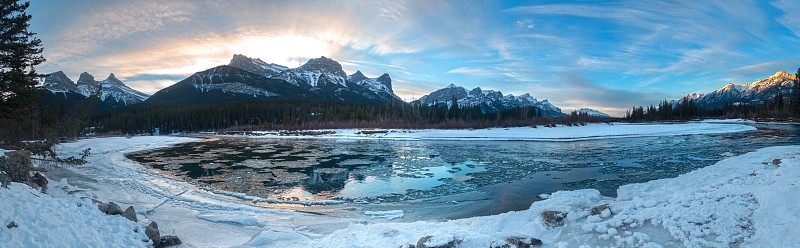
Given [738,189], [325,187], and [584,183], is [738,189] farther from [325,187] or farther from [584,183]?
[325,187]

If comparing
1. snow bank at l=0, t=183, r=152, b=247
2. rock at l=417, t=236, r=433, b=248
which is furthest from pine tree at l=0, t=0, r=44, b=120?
rock at l=417, t=236, r=433, b=248

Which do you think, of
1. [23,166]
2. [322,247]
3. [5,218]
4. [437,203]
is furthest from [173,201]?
[437,203]

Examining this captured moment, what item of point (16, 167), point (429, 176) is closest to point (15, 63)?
point (16, 167)

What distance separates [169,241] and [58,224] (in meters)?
1.85

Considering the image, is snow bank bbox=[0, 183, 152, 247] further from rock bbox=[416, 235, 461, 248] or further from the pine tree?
the pine tree

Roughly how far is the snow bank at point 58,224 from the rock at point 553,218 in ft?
26.3

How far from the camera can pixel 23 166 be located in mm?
10680

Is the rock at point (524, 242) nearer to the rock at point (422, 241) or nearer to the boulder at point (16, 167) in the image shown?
the rock at point (422, 241)

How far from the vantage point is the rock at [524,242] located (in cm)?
702

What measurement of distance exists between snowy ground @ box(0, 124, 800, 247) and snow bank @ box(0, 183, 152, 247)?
0.08 feet

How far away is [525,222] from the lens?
332 inches

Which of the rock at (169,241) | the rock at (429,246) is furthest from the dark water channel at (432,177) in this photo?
the rock at (169,241)

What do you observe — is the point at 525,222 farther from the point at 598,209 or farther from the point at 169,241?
the point at 169,241

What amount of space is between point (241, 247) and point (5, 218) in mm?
3821
